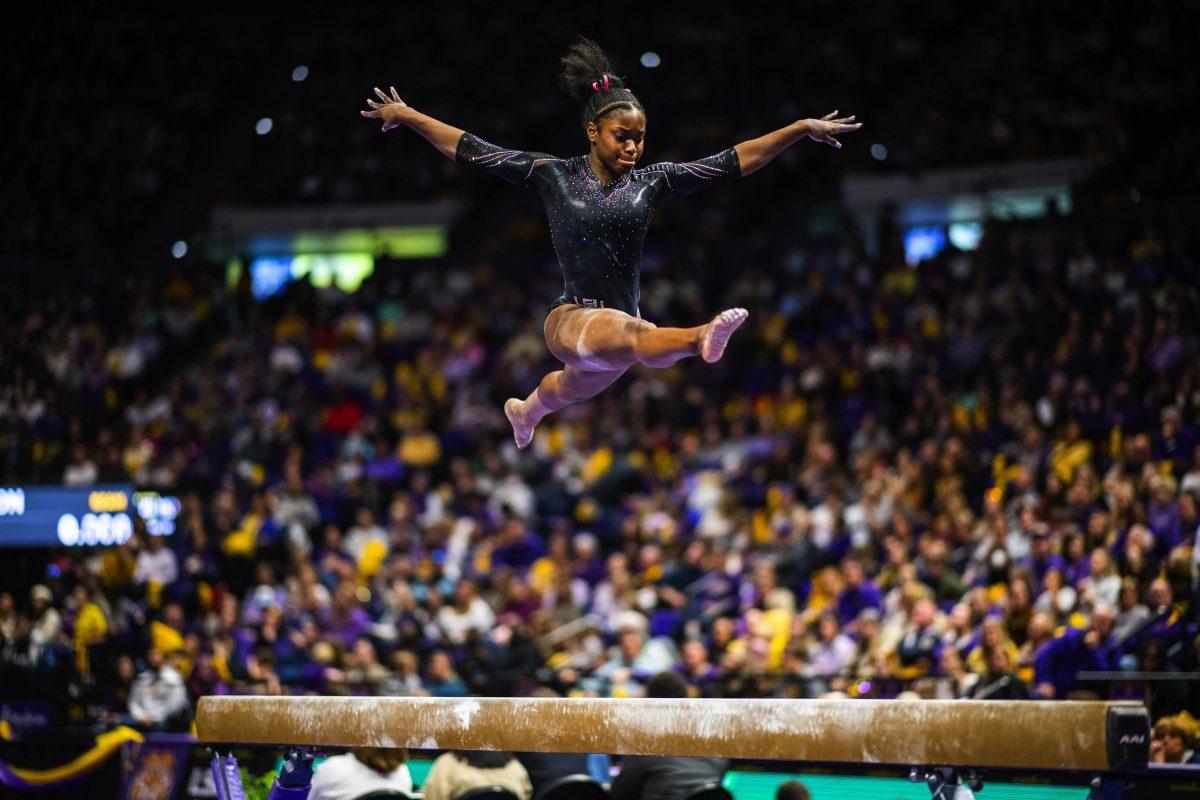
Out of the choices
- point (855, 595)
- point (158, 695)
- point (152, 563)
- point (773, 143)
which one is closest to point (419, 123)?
point (773, 143)

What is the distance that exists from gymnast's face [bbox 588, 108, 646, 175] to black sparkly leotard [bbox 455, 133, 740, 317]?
96 millimetres

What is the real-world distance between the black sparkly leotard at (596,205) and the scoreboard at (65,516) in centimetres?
830

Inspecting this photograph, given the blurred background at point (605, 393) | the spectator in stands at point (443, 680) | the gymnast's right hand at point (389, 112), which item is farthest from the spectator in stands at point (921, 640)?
the gymnast's right hand at point (389, 112)

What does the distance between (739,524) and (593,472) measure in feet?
7.64

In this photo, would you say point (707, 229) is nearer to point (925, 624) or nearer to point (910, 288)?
point (910, 288)

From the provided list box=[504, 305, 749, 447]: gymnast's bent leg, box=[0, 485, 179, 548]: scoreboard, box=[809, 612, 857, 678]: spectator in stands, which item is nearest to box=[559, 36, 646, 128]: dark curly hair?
box=[504, 305, 749, 447]: gymnast's bent leg

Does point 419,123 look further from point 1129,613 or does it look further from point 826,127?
point 1129,613

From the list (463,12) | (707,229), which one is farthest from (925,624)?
(463,12)

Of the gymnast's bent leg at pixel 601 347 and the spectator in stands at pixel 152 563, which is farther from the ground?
the gymnast's bent leg at pixel 601 347

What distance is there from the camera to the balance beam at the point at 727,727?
398 cm

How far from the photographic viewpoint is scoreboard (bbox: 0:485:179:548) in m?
12.2

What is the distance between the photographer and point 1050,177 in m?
15.6

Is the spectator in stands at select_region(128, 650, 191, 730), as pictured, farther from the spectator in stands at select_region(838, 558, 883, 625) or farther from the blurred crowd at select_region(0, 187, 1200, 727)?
the spectator in stands at select_region(838, 558, 883, 625)

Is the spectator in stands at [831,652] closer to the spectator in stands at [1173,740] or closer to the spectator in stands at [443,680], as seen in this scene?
the spectator in stands at [443,680]
